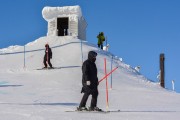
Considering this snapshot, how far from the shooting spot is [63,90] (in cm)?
1686

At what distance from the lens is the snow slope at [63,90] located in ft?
30.7

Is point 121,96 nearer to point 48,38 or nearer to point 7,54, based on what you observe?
point 7,54

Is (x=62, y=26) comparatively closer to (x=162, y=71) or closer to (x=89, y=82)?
(x=162, y=71)

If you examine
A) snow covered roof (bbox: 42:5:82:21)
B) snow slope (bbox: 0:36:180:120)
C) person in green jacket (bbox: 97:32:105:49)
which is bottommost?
snow slope (bbox: 0:36:180:120)

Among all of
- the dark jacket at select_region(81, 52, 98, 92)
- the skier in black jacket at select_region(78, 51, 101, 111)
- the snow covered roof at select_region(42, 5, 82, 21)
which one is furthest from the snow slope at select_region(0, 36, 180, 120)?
the snow covered roof at select_region(42, 5, 82, 21)

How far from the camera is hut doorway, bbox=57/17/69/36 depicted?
39.5 m

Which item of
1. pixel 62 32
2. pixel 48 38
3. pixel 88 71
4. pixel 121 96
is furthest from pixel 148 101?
pixel 62 32

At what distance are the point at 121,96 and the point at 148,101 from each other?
1.59 meters

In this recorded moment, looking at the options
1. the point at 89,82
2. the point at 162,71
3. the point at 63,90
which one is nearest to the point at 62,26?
the point at 162,71

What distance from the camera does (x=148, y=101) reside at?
14.4 m

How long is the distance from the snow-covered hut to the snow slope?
75.7 inches

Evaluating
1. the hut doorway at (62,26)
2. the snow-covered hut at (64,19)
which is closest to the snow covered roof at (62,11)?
the snow-covered hut at (64,19)

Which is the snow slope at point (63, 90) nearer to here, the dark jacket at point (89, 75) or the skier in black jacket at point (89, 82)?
the skier in black jacket at point (89, 82)

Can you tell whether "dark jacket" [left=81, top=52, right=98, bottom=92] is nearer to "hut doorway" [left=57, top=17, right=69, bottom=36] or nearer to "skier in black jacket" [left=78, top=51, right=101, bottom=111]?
"skier in black jacket" [left=78, top=51, right=101, bottom=111]
